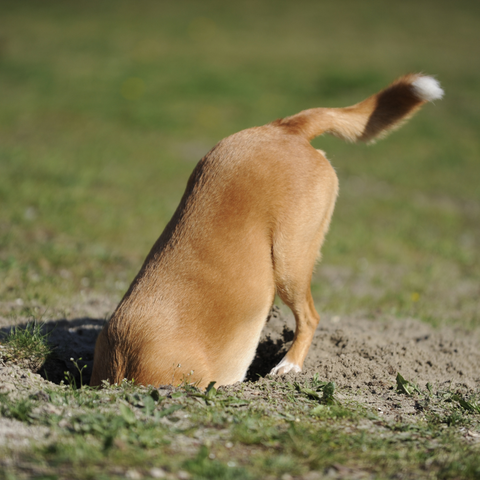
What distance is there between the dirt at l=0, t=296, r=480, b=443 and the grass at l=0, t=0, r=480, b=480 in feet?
0.59

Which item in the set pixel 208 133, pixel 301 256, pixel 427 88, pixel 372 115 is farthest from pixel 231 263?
pixel 208 133

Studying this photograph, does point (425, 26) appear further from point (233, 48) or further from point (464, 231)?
point (464, 231)

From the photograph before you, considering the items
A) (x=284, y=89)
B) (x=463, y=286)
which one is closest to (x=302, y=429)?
(x=463, y=286)

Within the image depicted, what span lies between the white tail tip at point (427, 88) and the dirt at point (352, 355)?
6.01 ft

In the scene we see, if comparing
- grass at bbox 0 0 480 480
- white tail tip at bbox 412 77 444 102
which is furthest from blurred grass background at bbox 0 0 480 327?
white tail tip at bbox 412 77 444 102

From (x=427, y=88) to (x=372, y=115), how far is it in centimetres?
42

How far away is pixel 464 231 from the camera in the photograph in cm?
855

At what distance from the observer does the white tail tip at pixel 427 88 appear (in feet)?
12.6

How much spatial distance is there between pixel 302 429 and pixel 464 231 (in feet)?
22.3

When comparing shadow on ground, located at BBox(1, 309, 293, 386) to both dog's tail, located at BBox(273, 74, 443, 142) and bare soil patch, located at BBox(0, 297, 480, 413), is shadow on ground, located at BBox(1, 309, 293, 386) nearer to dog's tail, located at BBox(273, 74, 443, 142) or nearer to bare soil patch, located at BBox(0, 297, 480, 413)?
bare soil patch, located at BBox(0, 297, 480, 413)

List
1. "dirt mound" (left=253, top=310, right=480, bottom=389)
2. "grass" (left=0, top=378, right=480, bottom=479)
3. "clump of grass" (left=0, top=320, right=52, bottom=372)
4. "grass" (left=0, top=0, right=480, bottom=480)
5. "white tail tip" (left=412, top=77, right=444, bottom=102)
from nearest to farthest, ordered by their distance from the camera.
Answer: "grass" (left=0, top=378, right=480, bottom=479)
"grass" (left=0, top=0, right=480, bottom=480)
"clump of grass" (left=0, top=320, right=52, bottom=372)
"dirt mound" (left=253, top=310, right=480, bottom=389)
"white tail tip" (left=412, top=77, right=444, bottom=102)

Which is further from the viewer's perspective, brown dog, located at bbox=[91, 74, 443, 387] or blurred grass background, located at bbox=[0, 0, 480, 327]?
blurred grass background, located at bbox=[0, 0, 480, 327]

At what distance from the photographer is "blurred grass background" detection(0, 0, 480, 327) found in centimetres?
612

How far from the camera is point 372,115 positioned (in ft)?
13.3
